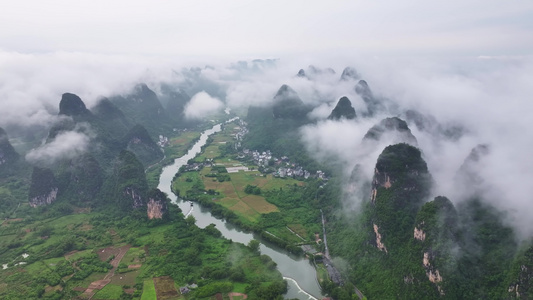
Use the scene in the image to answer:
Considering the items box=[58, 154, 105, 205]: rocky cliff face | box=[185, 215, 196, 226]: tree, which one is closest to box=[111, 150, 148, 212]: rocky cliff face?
box=[58, 154, 105, 205]: rocky cliff face

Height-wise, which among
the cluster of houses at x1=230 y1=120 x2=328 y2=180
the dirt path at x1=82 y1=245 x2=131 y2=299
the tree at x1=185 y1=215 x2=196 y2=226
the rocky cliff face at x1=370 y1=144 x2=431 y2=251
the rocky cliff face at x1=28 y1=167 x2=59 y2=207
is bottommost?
the cluster of houses at x1=230 y1=120 x2=328 y2=180

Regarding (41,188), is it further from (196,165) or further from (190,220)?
(196,165)

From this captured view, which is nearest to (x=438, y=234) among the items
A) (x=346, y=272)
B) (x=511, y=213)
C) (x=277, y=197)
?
(x=511, y=213)

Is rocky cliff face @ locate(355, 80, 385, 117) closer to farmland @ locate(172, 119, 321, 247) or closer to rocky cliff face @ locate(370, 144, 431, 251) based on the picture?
farmland @ locate(172, 119, 321, 247)

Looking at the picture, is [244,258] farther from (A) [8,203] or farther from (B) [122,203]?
(A) [8,203]

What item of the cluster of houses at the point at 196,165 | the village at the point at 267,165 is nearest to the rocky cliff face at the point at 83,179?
the cluster of houses at the point at 196,165

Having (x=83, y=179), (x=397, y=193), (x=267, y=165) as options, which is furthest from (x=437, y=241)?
(x=83, y=179)

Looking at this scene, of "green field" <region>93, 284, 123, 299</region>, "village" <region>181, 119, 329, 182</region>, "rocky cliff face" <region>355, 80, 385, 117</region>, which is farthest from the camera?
"rocky cliff face" <region>355, 80, 385, 117</region>

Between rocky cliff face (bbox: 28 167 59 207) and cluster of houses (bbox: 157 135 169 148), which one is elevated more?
rocky cliff face (bbox: 28 167 59 207)
